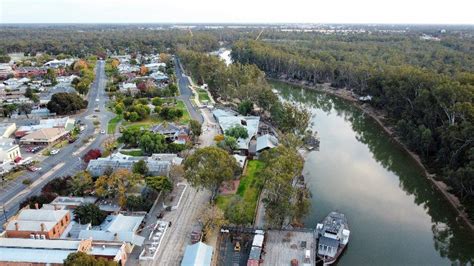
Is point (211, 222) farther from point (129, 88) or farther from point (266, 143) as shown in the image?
point (129, 88)

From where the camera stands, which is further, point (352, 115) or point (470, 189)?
point (352, 115)

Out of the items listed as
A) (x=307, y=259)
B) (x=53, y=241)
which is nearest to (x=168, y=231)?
(x=53, y=241)

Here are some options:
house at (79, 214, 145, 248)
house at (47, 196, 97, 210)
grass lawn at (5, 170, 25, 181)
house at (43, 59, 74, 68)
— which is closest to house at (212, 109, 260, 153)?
house at (47, 196, 97, 210)

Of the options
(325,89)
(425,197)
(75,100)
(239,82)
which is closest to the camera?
(425,197)

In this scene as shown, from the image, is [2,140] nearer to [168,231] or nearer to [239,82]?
[168,231]

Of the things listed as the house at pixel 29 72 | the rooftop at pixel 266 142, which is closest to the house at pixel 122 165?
the rooftop at pixel 266 142

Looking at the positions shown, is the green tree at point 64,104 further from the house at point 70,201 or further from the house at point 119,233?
the house at point 119,233
